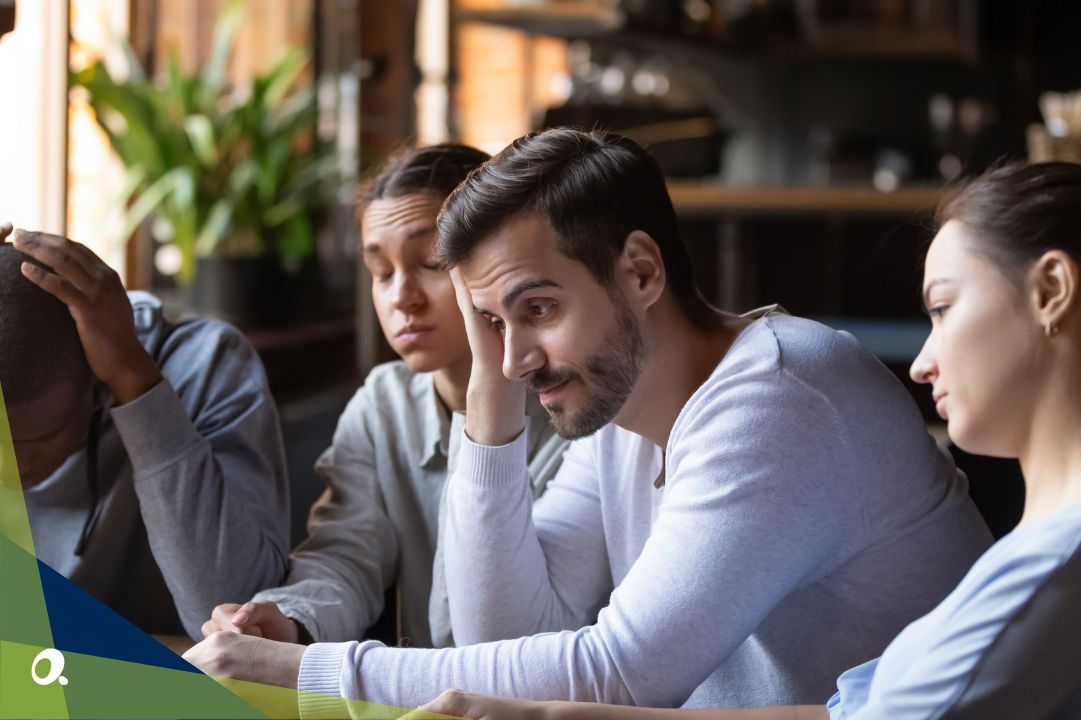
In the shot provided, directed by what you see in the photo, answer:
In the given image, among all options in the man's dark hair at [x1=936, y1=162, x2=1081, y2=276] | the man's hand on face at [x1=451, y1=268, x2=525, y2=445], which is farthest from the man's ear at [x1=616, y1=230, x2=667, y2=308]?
the man's dark hair at [x1=936, y1=162, x2=1081, y2=276]

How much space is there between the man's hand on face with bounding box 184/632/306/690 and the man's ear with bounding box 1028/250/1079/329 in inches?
22.2

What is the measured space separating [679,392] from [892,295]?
13.1ft

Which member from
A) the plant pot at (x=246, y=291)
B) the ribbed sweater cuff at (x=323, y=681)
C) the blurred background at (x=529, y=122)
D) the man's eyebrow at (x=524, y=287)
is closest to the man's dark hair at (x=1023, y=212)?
the man's eyebrow at (x=524, y=287)

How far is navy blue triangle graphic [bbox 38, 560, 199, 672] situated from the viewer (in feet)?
3.04

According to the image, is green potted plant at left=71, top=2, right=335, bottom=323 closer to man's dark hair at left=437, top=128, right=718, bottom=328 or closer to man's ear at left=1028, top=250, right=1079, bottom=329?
man's dark hair at left=437, top=128, right=718, bottom=328

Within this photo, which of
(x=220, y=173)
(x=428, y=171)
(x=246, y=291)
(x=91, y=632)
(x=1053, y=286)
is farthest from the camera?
(x=246, y=291)

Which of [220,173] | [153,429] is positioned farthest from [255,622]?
[220,173]

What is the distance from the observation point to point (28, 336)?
A: 1144 millimetres

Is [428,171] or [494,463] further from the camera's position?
[428,171]

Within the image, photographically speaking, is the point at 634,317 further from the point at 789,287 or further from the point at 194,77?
the point at 789,287

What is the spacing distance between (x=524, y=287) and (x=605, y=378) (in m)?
0.10

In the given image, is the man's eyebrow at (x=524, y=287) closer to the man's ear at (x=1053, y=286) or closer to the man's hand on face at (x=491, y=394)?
the man's hand on face at (x=491, y=394)

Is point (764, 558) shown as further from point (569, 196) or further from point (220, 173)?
point (220, 173)

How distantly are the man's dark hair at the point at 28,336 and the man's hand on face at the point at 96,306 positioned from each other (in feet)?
0.04
